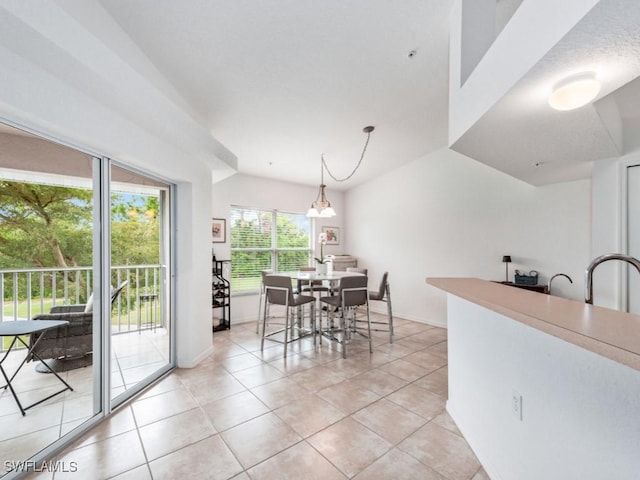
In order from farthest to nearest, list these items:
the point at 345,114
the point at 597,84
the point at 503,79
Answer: the point at 345,114 < the point at 503,79 < the point at 597,84

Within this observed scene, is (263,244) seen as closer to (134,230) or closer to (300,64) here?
(134,230)

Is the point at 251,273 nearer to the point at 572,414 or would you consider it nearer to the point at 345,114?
the point at 345,114

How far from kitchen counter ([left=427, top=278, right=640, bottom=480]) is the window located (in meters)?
3.70

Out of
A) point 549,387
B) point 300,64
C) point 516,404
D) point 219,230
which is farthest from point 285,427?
point 219,230

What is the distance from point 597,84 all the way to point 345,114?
234cm

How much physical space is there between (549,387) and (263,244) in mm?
4488

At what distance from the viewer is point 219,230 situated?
14.6ft

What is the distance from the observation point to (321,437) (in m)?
1.88

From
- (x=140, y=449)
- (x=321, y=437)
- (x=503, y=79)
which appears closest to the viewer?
(x=503, y=79)

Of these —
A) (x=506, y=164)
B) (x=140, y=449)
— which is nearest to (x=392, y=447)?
(x=140, y=449)

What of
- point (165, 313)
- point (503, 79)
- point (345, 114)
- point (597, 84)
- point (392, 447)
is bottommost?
point (392, 447)

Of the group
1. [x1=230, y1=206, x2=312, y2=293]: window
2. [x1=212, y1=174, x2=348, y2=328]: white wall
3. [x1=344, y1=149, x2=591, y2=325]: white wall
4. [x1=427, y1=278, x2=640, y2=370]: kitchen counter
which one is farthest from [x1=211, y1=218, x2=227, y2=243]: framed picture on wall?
[x1=427, y1=278, x2=640, y2=370]: kitchen counter

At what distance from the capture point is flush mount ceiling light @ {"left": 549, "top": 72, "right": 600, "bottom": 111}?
1.17 meters

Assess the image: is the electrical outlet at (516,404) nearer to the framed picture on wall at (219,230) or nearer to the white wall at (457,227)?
the white wall at (457,227)
